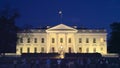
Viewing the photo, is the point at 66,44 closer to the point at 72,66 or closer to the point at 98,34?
the point at 98,34

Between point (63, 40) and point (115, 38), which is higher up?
point (115, 38)

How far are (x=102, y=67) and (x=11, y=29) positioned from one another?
36222mm

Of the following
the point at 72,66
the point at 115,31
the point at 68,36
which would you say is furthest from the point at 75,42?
the point at 72,66

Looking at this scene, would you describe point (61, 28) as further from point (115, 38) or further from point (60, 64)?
point (60, 64)

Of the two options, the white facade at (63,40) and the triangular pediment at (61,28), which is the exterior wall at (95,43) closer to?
the white facade at (63,40)

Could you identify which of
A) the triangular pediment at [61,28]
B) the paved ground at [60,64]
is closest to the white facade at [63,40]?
the triangular pediment at [61,28]

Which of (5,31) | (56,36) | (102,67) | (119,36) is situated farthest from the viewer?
(56,36)

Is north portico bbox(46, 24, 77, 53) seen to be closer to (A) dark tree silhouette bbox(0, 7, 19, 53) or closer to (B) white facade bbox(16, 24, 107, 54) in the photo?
(B) white facade bbox(16, 24, 107, 54)

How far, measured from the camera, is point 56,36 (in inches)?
4747

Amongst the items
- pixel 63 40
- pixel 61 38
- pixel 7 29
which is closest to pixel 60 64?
pixel 7 29

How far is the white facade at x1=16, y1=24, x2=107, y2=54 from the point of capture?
120250 mm

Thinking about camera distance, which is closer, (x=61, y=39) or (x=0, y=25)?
(x=0, y=25)

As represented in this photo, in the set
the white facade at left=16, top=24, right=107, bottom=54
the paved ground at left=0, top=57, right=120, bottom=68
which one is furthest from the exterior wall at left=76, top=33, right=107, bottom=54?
the paved ground at left=0, top=57, right=120, bottom=68

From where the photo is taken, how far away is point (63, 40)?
121m
